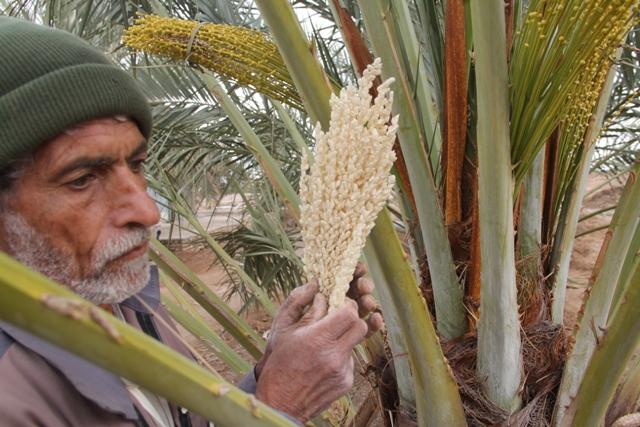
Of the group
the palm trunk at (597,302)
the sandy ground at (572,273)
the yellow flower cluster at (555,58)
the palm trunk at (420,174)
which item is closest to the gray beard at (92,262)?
the palm trunk at (420,174)

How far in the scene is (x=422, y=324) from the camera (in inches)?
39.2

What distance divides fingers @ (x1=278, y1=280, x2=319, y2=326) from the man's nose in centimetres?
26

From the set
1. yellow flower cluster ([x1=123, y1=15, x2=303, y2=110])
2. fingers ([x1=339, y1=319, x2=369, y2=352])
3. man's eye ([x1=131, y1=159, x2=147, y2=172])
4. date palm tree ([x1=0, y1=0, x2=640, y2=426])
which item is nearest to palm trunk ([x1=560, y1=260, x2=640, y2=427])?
date palm tree ([x1=0, y1=0, x2=640, y2=426])

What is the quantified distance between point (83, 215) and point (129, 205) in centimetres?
7

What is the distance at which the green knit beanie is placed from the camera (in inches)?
34.1

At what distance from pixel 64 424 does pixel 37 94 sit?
0.49 m

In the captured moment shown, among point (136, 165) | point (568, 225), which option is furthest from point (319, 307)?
point (568, 225)

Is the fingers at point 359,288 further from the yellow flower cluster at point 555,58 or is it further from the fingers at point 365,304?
the yellow flower cluster at point 555,58

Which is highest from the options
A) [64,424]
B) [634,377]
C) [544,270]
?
[64,424]

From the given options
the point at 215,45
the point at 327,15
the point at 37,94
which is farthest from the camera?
the point at 327,15

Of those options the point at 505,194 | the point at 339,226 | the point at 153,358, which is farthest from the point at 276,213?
the point at 153,358

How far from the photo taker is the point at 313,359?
84 cm

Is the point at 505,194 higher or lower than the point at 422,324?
higher

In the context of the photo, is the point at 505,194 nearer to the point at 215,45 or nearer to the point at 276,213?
the point at 215,45
